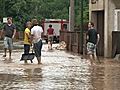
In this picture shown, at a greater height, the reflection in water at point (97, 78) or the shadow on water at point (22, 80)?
the shadow on water at point (22, 80)

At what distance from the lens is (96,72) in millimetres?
16453

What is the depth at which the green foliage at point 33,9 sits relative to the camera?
66625mm

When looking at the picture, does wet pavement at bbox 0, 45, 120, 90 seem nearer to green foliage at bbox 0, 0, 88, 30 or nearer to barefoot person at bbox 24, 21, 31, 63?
barefoot person at bbox 24, 21, 31, 63

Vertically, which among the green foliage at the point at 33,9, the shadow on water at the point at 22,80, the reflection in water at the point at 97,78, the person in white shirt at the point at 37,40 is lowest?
the reflection in water at the point at 97,78

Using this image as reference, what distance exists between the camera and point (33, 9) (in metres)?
71.1

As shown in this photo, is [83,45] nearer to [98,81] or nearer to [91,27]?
Answer: [91,27]

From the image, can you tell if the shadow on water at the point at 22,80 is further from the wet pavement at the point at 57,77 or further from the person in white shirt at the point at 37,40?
the person in white shirt at the point at 37,40

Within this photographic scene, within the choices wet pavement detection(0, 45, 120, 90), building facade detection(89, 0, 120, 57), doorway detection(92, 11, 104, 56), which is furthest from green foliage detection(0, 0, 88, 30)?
wet pavement detection(0, 45, 120, 90)

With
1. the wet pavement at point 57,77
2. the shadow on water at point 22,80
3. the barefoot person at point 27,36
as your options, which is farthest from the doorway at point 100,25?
the shadow on water at point 22,80

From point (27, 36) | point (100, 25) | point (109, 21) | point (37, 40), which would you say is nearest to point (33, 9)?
point (100, 25)

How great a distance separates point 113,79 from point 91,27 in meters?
6.74

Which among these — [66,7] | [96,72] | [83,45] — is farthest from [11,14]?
[96,72]

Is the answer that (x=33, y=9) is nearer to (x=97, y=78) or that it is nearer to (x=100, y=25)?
(x=100, y=25)

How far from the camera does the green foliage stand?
66.6 metres
